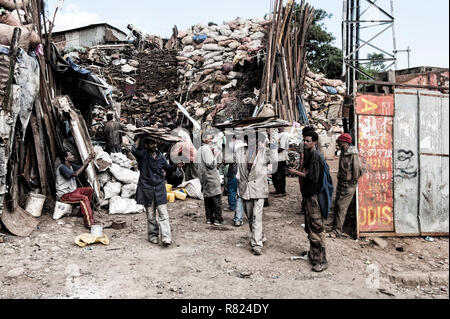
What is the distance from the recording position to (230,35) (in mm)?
14891

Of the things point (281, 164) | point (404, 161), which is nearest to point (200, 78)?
point (281, 164)

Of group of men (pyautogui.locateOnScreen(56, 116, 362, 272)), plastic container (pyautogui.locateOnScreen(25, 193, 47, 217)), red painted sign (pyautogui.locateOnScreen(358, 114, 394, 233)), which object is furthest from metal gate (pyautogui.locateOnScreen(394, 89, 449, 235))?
plastic container (pyautogui.locateOnScreen(25, 193, 47, 217))

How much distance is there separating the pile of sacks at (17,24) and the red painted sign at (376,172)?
560cm

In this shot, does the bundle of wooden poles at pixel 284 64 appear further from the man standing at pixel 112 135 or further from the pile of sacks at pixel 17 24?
the pile of sacks at pixel 17 24

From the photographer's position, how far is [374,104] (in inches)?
210

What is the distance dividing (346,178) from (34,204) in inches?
205

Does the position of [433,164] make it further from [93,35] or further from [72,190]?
[93,35]

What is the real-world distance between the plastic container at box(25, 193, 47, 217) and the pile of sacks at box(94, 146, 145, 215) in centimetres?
121

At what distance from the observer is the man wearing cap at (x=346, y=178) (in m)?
5.22

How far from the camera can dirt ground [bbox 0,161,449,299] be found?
3656 mm

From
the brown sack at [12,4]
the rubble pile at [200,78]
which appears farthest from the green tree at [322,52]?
the brown sack at [12,4]

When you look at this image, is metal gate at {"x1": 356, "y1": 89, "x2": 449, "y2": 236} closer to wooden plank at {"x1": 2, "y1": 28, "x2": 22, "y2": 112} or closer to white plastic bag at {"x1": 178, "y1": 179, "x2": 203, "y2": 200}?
white plastic bag at {"x1": 178, "y1": 179, "x2": 203, "y2": 200}
